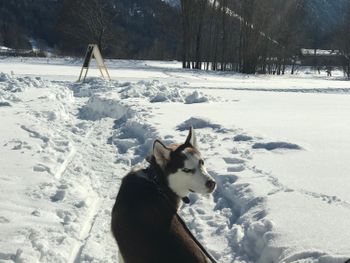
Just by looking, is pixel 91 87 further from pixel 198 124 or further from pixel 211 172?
pixel 211 172

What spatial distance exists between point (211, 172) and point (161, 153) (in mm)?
3301

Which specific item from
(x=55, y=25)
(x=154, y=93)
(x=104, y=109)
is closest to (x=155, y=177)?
(x=104, y=109)

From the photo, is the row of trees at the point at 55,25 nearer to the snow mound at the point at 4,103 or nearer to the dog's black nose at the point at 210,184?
the snow mound at the point at 4,103

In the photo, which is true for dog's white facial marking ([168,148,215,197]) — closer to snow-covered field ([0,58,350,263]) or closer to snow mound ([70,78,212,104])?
snow-covered field ([0,58,350,263])

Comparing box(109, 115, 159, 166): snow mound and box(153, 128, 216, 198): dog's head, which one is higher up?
box(153, 128, 216, 198): dog's head

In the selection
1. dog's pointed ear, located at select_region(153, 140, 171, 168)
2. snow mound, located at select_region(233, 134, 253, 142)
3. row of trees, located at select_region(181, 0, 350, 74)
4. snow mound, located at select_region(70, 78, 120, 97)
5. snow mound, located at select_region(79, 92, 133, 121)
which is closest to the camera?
dog's pointed ear, located at select_region(153, 140, 171, 168)

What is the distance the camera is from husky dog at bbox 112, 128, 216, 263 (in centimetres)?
329

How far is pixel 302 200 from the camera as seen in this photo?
5918 millimetres

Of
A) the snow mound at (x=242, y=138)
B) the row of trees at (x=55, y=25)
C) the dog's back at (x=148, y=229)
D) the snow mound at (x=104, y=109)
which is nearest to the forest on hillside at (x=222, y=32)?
the row of trees at (x=55, y=25)

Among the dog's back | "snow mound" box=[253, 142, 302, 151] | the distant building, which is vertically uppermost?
the dog's back

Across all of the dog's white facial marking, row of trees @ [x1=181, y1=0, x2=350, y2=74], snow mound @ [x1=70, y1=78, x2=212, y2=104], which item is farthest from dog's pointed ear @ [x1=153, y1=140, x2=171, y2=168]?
row of trees @ [x1=181, y1=0, x2=350, y2=74]

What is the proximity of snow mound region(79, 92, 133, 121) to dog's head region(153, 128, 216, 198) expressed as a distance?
9168mm

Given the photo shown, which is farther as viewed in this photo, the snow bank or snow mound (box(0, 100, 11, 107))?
snow mound (box(0, 100, 11, 107))

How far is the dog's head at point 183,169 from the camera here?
4309 mm
